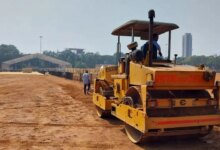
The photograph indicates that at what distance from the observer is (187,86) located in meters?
6.90

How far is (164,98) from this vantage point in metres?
6.84

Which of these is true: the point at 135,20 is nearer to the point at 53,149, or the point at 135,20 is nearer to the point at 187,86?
the point at 187,86

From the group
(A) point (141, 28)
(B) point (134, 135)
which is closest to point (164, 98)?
(B) point (134, 135)

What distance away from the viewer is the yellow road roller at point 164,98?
21.7ft

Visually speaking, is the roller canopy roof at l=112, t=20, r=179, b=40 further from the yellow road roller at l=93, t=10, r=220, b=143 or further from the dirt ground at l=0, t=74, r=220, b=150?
the dirt ground at l=0, t=74, r=220, b=150

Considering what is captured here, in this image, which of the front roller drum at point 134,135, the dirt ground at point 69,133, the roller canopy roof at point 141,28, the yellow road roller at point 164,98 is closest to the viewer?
the yellow road roller at point 164,98

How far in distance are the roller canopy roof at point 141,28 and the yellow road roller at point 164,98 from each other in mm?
840

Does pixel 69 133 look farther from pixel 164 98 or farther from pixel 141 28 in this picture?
pixel 141 28

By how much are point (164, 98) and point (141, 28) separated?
2.78 meters

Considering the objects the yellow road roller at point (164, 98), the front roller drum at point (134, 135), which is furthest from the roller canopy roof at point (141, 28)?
the front roller drum at point (134, 135)

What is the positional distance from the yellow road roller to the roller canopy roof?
2.76 feet

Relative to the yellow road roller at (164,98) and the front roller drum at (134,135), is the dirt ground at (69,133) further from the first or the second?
the yellow road roller at (164,98)

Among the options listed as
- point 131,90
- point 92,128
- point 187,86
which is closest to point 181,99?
point 187,86

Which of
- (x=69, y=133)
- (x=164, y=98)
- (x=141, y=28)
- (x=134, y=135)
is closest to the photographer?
(x=164, y=98)
